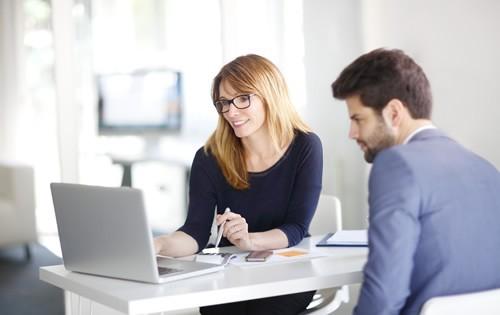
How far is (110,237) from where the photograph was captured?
2.07m

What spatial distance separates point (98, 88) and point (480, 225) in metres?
2.56

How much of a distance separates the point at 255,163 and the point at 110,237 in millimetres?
876

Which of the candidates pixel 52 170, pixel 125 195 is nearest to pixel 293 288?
pixel 125 195

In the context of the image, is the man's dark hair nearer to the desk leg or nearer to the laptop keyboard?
the laptop keyboard

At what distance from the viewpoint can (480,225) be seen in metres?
1.88

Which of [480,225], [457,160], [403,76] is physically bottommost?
[480,225]

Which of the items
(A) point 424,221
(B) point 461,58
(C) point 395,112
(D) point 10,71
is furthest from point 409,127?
(D) point 10,71

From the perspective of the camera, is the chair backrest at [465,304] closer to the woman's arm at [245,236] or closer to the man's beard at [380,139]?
the man's beard at [380,139]

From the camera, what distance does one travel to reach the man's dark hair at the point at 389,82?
2.00 meters

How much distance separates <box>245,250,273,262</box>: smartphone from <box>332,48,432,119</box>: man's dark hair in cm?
55

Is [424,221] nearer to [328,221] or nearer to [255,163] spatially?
[255,163]

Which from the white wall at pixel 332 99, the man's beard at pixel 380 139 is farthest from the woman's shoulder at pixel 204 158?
the white wall at pixel 332 99

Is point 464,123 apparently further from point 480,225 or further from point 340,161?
point 480,225

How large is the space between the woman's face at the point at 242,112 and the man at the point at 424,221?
0.84 metres
